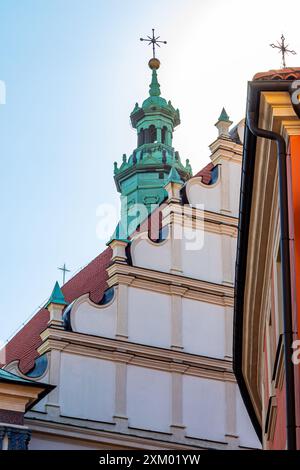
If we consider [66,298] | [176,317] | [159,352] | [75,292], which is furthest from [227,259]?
[66,298]

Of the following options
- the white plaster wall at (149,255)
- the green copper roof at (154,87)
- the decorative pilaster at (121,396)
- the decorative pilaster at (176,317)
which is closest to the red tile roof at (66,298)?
the white plaster wall at (149,255)

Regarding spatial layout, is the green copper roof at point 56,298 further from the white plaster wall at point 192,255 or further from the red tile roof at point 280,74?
the red tile roof at point 280,74

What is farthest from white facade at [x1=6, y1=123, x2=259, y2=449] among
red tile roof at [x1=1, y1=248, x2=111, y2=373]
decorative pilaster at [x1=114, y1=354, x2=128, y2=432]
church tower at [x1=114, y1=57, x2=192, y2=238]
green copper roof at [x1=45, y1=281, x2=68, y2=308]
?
church tower at [x1=114, y1=57, x2=192, y2=238]

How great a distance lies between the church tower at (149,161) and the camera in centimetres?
2375

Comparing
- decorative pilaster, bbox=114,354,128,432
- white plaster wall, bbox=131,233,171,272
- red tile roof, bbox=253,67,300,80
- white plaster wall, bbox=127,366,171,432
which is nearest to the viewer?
red tile roof, bbox=253,67,300,80

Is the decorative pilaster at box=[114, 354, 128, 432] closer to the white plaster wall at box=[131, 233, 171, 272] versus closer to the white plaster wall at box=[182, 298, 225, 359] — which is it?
the white plaster wall at box=[182, 298, 225, 359]

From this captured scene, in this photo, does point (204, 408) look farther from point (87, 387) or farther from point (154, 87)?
point (154, 87)

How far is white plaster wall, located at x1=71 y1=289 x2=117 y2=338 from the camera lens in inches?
642

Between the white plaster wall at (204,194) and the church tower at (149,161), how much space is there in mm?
4899

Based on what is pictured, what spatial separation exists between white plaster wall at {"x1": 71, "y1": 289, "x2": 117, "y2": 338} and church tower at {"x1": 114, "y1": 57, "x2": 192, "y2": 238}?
21.7 ft

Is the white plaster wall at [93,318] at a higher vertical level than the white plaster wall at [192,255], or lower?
lower

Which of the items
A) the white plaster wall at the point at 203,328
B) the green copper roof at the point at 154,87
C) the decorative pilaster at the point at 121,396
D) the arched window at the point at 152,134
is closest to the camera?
the decorative pilaster at the point at 121,396

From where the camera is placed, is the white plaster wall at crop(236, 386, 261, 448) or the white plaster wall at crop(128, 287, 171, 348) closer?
the white plaster wall at crop(236, 386, 261, 448)

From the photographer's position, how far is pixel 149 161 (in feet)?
79.4
